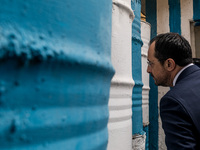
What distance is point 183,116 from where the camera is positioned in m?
0.79

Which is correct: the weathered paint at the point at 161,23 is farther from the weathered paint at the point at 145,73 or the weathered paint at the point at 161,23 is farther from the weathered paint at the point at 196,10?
the weathered paint at the point at 145,73

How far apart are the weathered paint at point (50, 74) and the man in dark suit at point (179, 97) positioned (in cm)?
45

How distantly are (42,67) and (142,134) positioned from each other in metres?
1.07

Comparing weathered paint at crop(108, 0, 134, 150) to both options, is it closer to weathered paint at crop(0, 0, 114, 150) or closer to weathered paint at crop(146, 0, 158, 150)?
weathered paint at crop(0, 0, 114, 150)

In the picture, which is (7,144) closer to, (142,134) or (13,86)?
(13,86)

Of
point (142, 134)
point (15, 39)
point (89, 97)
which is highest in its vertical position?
point (15, 39)

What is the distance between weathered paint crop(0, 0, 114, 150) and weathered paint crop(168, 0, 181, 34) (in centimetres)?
202

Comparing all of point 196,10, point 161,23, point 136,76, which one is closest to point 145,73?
point 136,76

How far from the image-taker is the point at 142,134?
4.21 ft

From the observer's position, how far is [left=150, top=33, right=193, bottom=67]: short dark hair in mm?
1008

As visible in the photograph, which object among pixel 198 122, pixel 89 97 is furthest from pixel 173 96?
pixel 89 97

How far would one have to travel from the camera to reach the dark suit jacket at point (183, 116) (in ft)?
2.55

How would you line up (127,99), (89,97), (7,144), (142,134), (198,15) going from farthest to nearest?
1. (198,15)
2. (142,134)
3. (127,99)
4. (89,97)
5. (7,144)

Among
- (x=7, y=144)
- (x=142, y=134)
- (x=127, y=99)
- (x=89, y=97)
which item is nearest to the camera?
(x=7, y=144)
